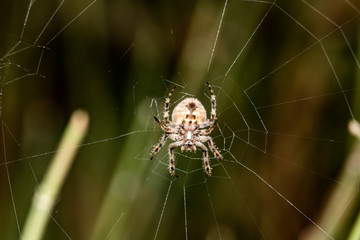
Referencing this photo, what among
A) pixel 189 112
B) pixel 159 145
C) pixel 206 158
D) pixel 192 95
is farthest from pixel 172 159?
pixel 192 95

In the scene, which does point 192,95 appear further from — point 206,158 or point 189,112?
point 206,158

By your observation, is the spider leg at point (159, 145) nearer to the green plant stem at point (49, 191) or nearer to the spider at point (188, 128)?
the spider at point (188, 128)

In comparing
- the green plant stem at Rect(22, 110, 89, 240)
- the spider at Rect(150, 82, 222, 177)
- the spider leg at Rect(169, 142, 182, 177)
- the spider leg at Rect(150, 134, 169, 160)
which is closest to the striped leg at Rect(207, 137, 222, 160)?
the spider at Rect(150, 82, 222, 177)

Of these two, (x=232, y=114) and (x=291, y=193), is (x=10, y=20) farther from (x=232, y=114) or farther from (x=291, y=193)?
Result: (x=291, y=193)

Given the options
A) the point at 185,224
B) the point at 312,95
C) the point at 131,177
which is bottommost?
the point at 185,224

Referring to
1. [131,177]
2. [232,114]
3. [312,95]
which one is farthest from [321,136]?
[131,177]

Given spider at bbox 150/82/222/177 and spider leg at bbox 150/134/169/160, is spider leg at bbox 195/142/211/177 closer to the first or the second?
spider at bbox 150/82/222/177

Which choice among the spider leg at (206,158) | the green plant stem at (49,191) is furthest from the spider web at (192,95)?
the green plant stem at (49,191)

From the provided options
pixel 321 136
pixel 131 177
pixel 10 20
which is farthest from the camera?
pixel 321 136
